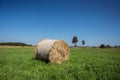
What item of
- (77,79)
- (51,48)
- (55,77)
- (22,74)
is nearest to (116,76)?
(77,79)

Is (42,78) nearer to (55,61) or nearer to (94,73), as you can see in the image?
(94,73)

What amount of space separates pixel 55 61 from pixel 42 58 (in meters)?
1.30

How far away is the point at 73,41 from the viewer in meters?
103

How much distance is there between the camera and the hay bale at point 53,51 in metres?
12.9

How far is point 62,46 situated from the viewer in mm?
14305

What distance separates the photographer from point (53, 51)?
43.0 feet

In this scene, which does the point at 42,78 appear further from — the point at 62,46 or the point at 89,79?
the point at 62,46

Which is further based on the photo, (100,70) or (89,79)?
(100,70)

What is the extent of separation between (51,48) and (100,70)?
4944 millimetres

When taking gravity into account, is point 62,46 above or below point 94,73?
above

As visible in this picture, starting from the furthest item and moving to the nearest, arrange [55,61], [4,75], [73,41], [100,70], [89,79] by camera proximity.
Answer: [73,41]
[55,61]
[100,70]
[4,75]
[89,79]

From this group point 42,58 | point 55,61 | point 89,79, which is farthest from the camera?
point 42,58

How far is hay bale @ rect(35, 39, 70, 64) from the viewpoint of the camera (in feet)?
42.3

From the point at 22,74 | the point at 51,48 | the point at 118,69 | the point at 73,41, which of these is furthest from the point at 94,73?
the point at 73,41
